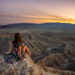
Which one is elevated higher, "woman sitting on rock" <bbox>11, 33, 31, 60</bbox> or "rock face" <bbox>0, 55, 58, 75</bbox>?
"woman sitting on rock" <bbox>11, 33, 31, 60</bbox>

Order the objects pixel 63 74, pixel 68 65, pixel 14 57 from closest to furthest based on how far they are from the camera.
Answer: pixel 14 57 < pixel 63 74 < pixel 68 65

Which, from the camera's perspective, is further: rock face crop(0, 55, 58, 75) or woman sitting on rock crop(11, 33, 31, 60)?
woman sitting on rock crop(11, 33, 31, 60)

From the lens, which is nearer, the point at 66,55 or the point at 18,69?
the point at 18,69

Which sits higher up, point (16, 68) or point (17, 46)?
point (17, 46)

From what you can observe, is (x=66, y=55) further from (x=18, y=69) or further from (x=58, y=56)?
(x=18, y=69)

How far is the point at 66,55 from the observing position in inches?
448

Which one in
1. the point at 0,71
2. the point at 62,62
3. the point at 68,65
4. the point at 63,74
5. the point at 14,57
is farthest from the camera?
the point at 62,62

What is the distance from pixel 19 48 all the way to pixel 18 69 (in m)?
0.79

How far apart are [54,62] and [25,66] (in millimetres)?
5518

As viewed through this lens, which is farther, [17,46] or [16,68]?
[17,46]

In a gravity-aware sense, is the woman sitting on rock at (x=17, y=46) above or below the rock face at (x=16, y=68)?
above

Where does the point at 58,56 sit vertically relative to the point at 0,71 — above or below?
below

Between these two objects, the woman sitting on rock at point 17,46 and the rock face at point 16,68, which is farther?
the woman sitting on rock at point 17,46

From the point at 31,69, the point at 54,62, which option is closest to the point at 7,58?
the point at 31,69
